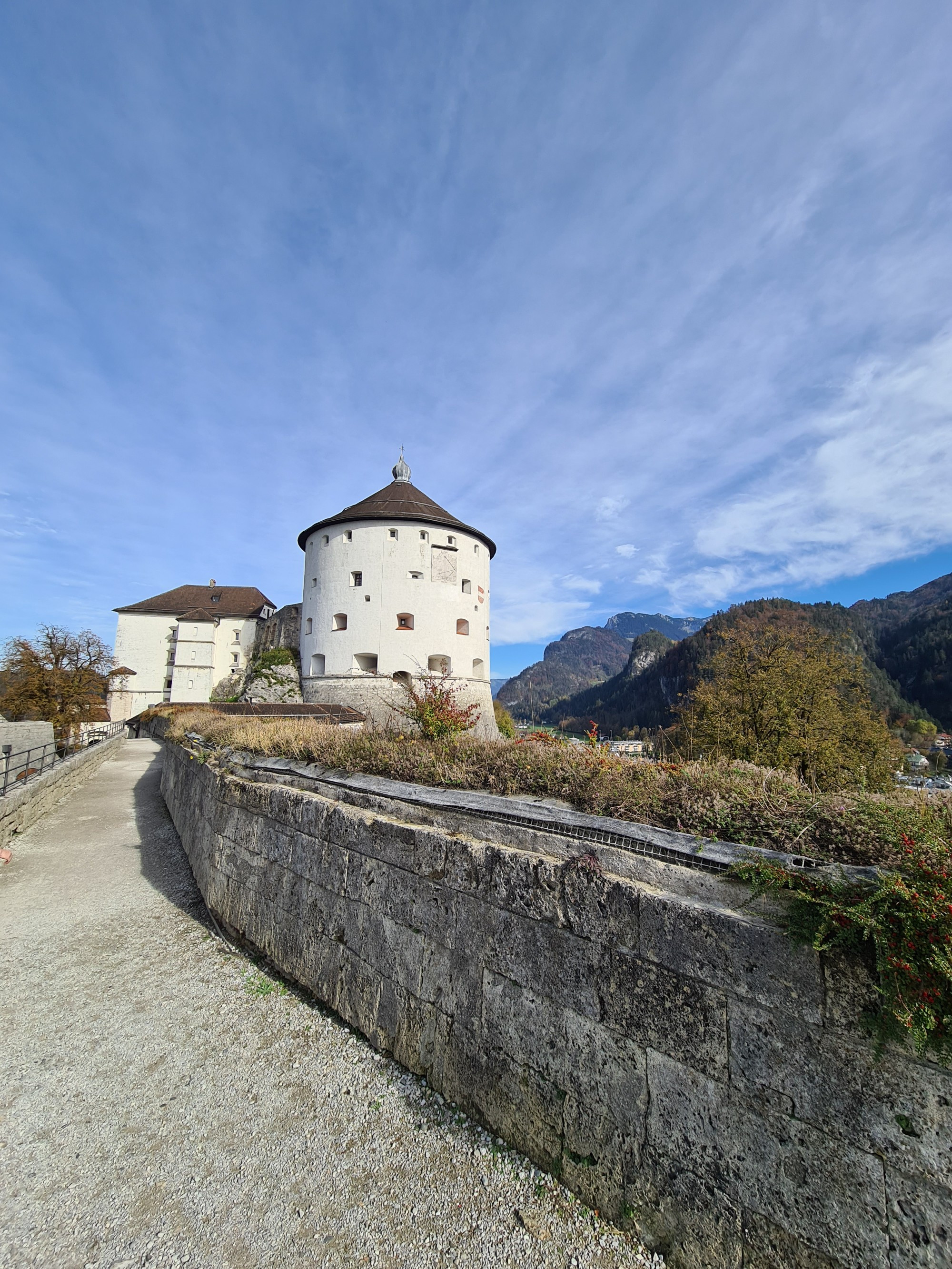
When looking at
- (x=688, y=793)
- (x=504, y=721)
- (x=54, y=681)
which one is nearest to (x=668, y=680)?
(x=504, y=721)

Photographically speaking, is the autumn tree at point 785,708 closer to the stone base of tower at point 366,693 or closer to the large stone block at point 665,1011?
the large stone block at point 665,1011

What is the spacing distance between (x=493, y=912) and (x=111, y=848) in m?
9.76

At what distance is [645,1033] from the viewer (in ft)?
8.02

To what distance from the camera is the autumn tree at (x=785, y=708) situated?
909 centimetres

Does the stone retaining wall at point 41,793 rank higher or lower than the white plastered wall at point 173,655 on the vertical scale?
lower

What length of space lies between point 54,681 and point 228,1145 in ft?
99.1

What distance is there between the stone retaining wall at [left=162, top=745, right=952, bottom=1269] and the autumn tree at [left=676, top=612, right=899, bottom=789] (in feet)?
20.6

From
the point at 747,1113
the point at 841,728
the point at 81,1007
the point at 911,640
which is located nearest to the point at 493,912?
the point at 747,1113

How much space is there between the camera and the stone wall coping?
224cm

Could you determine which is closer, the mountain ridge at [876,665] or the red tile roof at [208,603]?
the red tile roof at [208,603]

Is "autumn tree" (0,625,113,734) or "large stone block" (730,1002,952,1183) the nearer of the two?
"large stone block" (730,1002,952,1183)

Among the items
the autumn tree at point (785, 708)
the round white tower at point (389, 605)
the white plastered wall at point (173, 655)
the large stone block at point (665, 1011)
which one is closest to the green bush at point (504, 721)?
the round white tower at point (389, 605)

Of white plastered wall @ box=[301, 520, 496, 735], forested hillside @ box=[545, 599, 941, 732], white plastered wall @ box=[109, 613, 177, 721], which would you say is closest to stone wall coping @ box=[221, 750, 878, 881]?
white plastered wall @ box=[301, 520, 496, 735]

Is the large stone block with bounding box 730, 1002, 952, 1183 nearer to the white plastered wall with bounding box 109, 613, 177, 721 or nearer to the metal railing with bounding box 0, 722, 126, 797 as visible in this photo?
the metal railing with bounding box 0, 722, 126, 797
